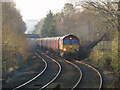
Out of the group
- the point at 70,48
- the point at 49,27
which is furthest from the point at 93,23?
the point at 49,27

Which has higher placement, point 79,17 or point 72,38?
point 79,17

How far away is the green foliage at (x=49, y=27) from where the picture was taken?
4947cm

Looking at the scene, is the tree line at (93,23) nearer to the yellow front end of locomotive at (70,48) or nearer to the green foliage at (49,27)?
the green foliage at (49,27)

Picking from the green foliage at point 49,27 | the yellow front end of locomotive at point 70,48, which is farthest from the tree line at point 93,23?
the yellow front end of locomotive at point 70,48

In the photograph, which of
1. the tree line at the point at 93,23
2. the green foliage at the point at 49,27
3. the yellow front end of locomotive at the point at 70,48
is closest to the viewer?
the tree line at the point at 93,23

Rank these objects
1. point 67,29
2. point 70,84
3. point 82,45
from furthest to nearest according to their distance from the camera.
→ point 67,29
point 82,45
point 70,84

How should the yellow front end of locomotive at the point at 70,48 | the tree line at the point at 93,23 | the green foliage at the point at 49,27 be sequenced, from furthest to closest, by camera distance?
the green foliage at the point at 49,27
the yellow front end of locomotive at the point at 70,48
the tree line at the point at 93,23

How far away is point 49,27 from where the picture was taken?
57.6 meters

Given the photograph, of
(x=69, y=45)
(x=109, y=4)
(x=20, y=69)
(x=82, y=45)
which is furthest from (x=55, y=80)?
(x=82, y=45)

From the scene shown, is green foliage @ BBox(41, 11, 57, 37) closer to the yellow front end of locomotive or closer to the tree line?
the tree line

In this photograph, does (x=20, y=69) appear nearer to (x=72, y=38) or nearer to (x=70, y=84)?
(x=70, y=84)

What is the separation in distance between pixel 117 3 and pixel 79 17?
22.1 metres

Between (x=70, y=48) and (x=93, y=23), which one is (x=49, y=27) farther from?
(x=70, y=48)

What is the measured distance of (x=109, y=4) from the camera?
13.1m
